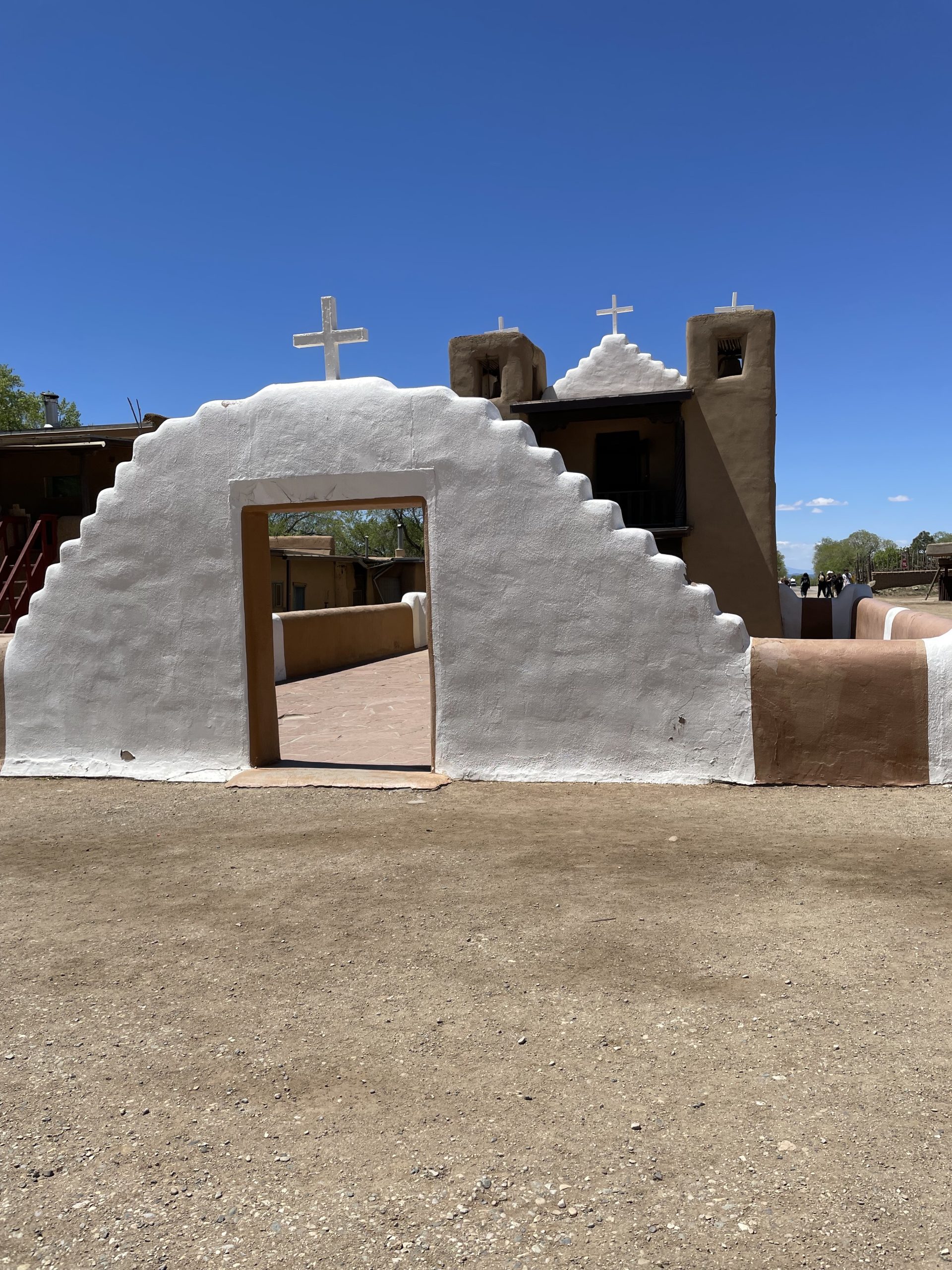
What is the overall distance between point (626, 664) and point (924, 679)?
2.08 metres

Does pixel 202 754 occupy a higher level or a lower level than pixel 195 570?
lower

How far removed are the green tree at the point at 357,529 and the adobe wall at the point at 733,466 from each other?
32.8 metres

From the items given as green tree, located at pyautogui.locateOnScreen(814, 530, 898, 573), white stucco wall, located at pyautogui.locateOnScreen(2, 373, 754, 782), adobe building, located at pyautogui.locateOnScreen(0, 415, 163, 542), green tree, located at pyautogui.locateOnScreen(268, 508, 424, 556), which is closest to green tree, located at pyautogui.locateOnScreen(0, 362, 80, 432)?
green tree, located at pyautogui.locateOnScreen(268, 508, 424, 556)

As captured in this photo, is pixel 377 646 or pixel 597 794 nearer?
pixel 597 794

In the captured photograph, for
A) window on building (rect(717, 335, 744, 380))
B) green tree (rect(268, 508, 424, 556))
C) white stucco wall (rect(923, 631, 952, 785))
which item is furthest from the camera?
green tree (rect(268, 508, 424, 556))

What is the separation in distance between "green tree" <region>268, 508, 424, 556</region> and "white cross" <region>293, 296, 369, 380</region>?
4205cm

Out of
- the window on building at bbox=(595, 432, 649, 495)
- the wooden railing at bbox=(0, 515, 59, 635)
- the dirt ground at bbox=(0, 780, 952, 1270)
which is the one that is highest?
the window on building at bbox=(595, 432, 649, 495)

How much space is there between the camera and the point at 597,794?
663 cm

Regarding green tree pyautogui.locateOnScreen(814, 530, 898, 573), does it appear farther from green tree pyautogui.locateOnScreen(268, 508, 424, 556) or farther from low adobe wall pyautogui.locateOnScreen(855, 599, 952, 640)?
low adobe wall pyautogui.locateOnScreen(855, 599, 952, 640)

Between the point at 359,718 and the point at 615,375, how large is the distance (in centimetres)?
1173

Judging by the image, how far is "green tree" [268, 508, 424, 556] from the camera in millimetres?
51938

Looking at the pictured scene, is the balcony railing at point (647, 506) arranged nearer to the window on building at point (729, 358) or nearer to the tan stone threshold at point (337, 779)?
the window on building at point (729, 358)

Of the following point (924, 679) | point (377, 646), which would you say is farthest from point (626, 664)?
point (377, 646)

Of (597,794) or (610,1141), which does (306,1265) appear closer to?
(610,1141)
